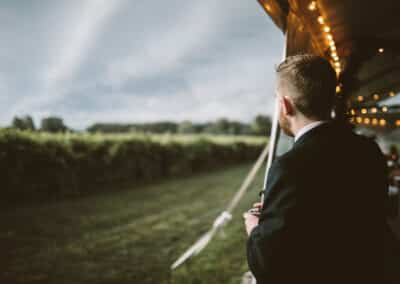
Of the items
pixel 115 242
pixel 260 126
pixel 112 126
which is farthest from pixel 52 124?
pixel 260 126

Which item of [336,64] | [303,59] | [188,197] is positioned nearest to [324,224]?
[303,59]

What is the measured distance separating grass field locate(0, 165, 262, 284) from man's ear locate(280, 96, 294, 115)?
329cm

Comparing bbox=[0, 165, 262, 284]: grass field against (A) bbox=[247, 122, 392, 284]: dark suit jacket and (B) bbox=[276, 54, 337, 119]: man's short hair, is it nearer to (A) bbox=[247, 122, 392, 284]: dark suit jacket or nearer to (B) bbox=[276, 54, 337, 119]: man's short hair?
(A) bbox=[247, 122, 392, 284]: dark suit jacket

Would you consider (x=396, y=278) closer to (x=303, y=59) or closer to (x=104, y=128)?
(x=303, y=59)

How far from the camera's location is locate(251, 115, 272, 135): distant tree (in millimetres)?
41128

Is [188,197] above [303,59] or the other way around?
the other way around

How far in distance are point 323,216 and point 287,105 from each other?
1.79 feet

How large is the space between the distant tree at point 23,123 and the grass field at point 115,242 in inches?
81.5

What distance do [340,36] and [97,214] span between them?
6.70 m

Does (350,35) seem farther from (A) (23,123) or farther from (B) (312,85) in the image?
(A) (23,123)

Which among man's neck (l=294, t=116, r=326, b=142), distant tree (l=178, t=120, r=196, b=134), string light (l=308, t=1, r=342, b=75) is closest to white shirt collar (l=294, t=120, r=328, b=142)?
man's neck (l=294, t=116, r=326, b=142)

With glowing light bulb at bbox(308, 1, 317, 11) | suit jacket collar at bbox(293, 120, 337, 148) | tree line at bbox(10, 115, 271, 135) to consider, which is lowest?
suit jacket collar at bbox(293, 120, 337, 148)

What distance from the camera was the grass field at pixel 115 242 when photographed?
161 inches

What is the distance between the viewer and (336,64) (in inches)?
189
